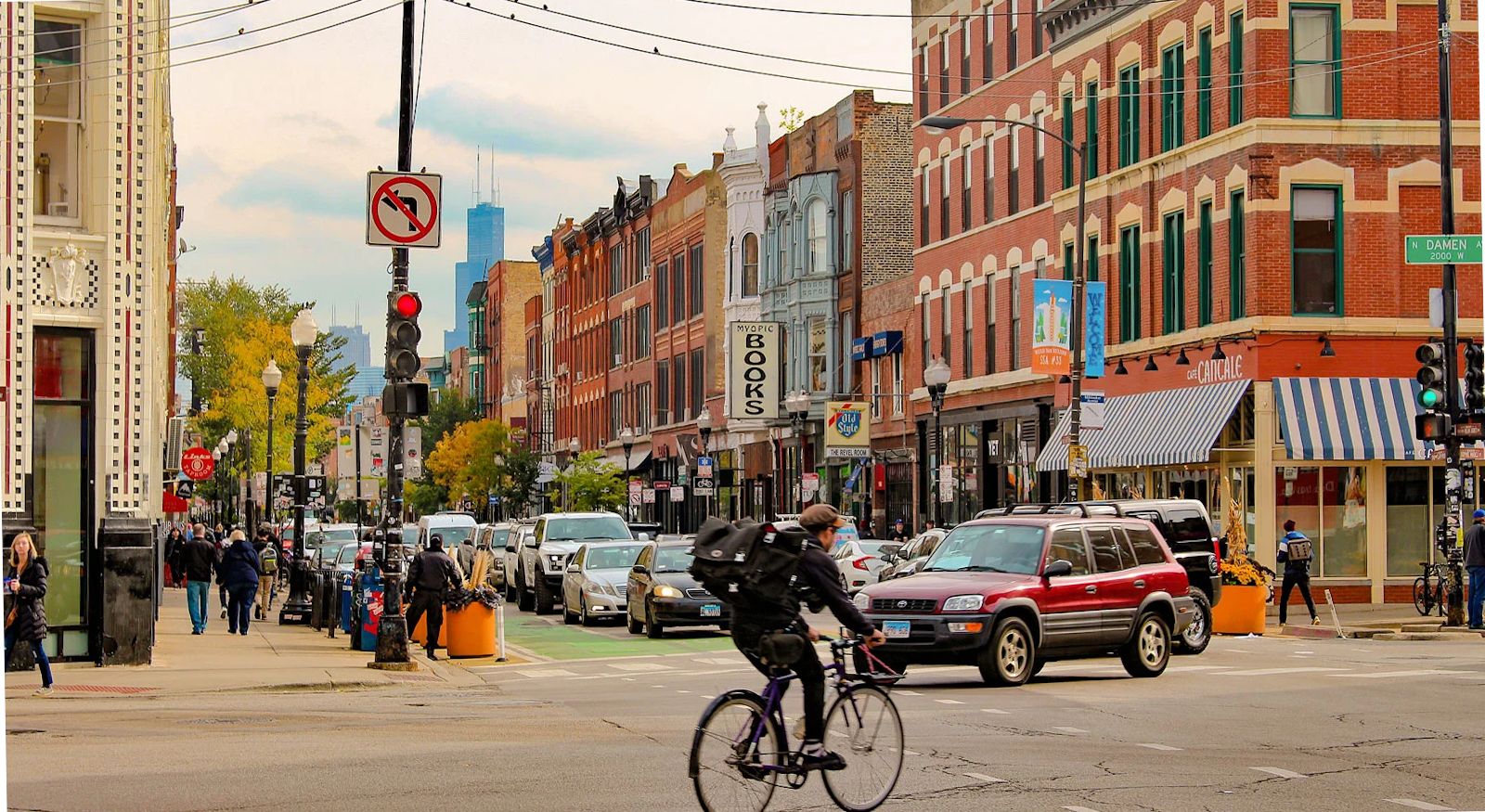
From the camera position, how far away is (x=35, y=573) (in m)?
19.3

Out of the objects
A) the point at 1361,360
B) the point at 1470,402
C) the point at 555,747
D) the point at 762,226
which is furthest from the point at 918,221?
the point at 555,747

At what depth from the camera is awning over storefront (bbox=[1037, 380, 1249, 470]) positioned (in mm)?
37875

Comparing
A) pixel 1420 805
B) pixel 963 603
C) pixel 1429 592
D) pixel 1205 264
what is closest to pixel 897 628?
pixel 963 603

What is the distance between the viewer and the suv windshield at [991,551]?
67.6ft

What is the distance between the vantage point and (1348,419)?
36594mm

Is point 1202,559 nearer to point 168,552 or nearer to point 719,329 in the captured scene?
point 168,552

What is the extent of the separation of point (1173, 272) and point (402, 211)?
74.4 ft

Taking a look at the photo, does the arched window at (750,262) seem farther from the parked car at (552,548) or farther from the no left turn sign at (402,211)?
the no left turn sign at (402,211)

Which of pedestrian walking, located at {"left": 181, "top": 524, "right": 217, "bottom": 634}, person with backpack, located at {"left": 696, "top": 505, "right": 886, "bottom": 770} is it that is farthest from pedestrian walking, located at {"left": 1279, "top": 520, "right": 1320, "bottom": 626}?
person with backpack, located at {"left": 696, "top": 505, "right": 886, "bottom": 770}

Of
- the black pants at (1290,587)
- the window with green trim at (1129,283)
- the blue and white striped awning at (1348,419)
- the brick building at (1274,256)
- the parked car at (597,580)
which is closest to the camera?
the black pants at (1290,587)

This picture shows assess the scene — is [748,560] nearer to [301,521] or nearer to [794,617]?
[794,617]

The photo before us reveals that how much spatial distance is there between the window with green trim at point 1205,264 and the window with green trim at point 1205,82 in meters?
1.59

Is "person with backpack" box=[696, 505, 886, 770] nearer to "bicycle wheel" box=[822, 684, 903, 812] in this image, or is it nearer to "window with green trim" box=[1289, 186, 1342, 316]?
"bicycle wheel" box=[822, 684, 903, 812]

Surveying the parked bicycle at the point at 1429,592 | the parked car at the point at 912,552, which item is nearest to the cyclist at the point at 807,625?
the parked car at the point at 912,552
